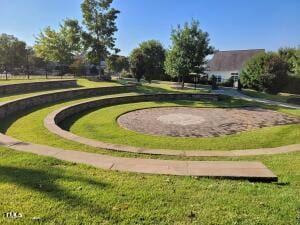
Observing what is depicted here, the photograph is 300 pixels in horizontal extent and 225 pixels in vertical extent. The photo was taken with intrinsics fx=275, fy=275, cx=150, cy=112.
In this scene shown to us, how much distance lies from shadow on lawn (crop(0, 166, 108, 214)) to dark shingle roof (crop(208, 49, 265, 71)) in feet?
144

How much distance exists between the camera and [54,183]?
367cm

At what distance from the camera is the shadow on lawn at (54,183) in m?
3.09

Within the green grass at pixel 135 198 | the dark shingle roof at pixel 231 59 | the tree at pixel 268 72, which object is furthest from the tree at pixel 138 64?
the green grass at pixel 135 198

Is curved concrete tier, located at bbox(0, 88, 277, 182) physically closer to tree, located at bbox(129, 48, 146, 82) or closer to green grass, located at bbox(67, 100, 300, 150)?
green grass, located at bbox(67, 100, 300, 150)

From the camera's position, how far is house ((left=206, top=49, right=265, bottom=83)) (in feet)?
147

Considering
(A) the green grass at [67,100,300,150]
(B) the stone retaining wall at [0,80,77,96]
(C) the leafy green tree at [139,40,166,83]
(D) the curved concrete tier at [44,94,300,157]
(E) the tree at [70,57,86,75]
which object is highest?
(C) the leafy green tree at [139,40,166,83]

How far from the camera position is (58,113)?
35.6ft

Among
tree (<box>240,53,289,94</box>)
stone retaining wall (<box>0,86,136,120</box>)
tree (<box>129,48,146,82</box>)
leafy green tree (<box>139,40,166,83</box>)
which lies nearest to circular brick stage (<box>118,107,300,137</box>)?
stone retaining wall (<box>0,86,136,120</box>)

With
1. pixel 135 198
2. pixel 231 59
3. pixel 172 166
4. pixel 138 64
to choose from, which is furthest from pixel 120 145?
pixel 231 59

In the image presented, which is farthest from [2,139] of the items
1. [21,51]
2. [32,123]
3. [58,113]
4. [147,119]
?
[21,51]

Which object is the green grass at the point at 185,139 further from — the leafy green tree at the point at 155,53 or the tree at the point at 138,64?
the leafy green tree at the point at 155,53

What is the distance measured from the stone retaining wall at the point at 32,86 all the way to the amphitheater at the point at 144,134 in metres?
0.06

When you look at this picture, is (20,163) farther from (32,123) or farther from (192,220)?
(32,123)

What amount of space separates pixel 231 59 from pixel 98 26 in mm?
26713
